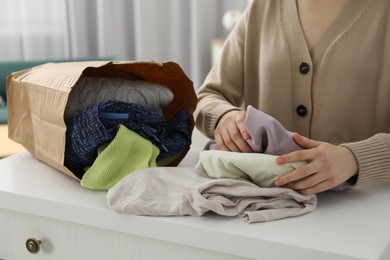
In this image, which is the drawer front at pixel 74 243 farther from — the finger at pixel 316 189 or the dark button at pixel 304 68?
the dark button at pixel 304 68

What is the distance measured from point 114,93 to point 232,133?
0.20 metres

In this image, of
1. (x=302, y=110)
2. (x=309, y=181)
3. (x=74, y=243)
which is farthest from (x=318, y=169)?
(x=74, y=243)

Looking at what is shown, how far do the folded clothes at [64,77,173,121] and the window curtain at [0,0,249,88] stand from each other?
68.5 inches

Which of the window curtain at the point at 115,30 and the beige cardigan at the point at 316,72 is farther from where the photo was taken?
the window curtain at the point at 115,30

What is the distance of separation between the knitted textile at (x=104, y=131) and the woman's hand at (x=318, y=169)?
23 centimetres

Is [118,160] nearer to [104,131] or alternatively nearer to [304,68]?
[104,131]

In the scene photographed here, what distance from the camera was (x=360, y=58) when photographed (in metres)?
0.95

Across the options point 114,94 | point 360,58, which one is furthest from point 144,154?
point 360,58

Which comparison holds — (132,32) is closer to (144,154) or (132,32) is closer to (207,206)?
(144,154)

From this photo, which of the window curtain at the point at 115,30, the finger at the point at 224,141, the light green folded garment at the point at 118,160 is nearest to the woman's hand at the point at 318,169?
the finger at the point at 224,141

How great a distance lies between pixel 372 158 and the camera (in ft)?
2.69

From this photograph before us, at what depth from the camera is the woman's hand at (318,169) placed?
2.50ft

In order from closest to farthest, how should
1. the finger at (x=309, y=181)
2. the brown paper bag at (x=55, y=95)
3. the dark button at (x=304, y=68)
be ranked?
the finger at (x=309, y=181) < the brown paper bag at (x=55, y=95) < the dark button at (x=304, y=68)

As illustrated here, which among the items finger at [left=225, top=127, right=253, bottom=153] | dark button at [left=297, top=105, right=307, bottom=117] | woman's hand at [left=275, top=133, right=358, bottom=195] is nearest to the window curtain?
dark button at [left=297, top=105, right=307, bottom=117]
